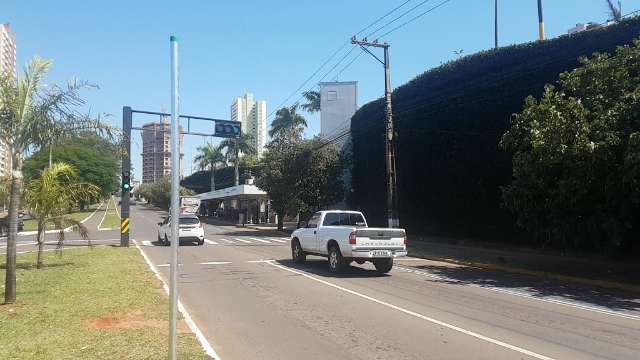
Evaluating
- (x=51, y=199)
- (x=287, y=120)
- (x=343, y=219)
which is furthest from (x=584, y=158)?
(x=287, y=120)

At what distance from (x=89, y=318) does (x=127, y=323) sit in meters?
0.78

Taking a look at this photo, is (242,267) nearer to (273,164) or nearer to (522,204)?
(522,204)

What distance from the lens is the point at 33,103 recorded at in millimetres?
10938

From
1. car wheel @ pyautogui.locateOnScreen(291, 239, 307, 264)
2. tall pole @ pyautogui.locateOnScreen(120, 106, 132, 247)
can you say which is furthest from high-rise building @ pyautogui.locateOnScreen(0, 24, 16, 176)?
tall pole @ pyautogui.locateOnScreen(120, 106, 132, 247)

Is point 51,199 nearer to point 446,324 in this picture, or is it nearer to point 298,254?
point 298,254

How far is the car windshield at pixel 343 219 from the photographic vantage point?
1808 cm

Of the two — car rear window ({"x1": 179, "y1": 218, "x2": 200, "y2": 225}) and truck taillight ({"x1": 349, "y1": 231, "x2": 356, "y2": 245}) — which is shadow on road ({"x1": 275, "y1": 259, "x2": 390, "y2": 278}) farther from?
car rear window ({"x1": 179, "y1": 218, "x2": 200, "y2": 225})

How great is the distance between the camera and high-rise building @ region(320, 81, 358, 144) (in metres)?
48.1

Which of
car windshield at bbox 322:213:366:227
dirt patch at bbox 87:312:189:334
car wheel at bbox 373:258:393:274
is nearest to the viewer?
dirt patch at bbox 87:312:189:334

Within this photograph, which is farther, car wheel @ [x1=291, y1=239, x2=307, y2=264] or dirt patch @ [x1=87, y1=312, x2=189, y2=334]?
car wheel @ [x1=291, y1=239, x2=307, y2=264]

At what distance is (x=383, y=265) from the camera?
54.5ft

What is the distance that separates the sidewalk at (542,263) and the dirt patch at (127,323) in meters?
11.7

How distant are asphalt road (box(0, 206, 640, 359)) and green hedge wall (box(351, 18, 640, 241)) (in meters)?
9.71

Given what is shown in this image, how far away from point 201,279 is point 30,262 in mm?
7383
